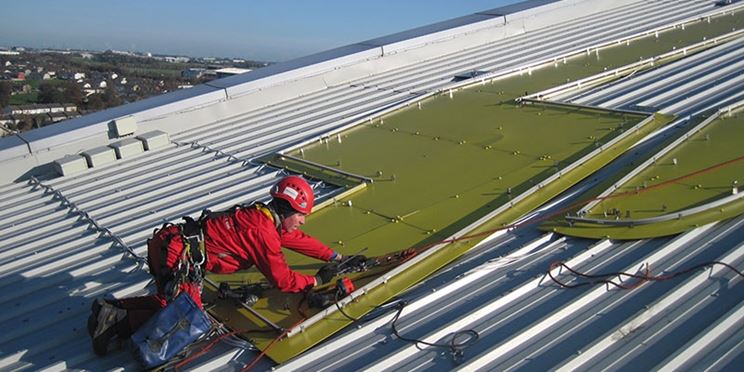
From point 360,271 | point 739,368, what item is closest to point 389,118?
point 360,271

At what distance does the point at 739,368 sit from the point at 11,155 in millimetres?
10952

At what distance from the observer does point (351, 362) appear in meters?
5.07

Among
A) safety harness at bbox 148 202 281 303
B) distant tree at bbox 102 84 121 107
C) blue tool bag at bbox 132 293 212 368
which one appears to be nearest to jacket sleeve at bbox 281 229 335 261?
safety harness at bbox 148 202 281 303

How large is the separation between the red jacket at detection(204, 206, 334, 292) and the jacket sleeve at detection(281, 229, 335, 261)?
0.34 m

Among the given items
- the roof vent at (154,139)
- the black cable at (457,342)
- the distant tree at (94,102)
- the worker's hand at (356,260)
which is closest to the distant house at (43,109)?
the distant tree at (94,102)

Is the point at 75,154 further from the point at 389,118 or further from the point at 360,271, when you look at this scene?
the point at 360,271

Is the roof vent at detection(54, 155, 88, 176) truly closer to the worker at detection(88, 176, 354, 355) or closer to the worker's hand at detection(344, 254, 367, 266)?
the worker at detection(88, 176, 354, 355)

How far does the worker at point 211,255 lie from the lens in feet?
18.0

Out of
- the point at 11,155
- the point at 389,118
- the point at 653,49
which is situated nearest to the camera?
the point at 11,155

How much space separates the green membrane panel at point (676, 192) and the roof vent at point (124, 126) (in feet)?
27.1

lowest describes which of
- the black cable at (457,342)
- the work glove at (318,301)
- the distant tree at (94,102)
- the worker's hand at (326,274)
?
the black cable at (457,342)

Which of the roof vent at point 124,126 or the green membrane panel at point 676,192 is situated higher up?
the roof vent at point 124,126

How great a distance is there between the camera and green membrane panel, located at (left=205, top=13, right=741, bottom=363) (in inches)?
236

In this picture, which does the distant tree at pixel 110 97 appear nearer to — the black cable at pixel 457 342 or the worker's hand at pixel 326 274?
the worker's hand at pixel 326 274
